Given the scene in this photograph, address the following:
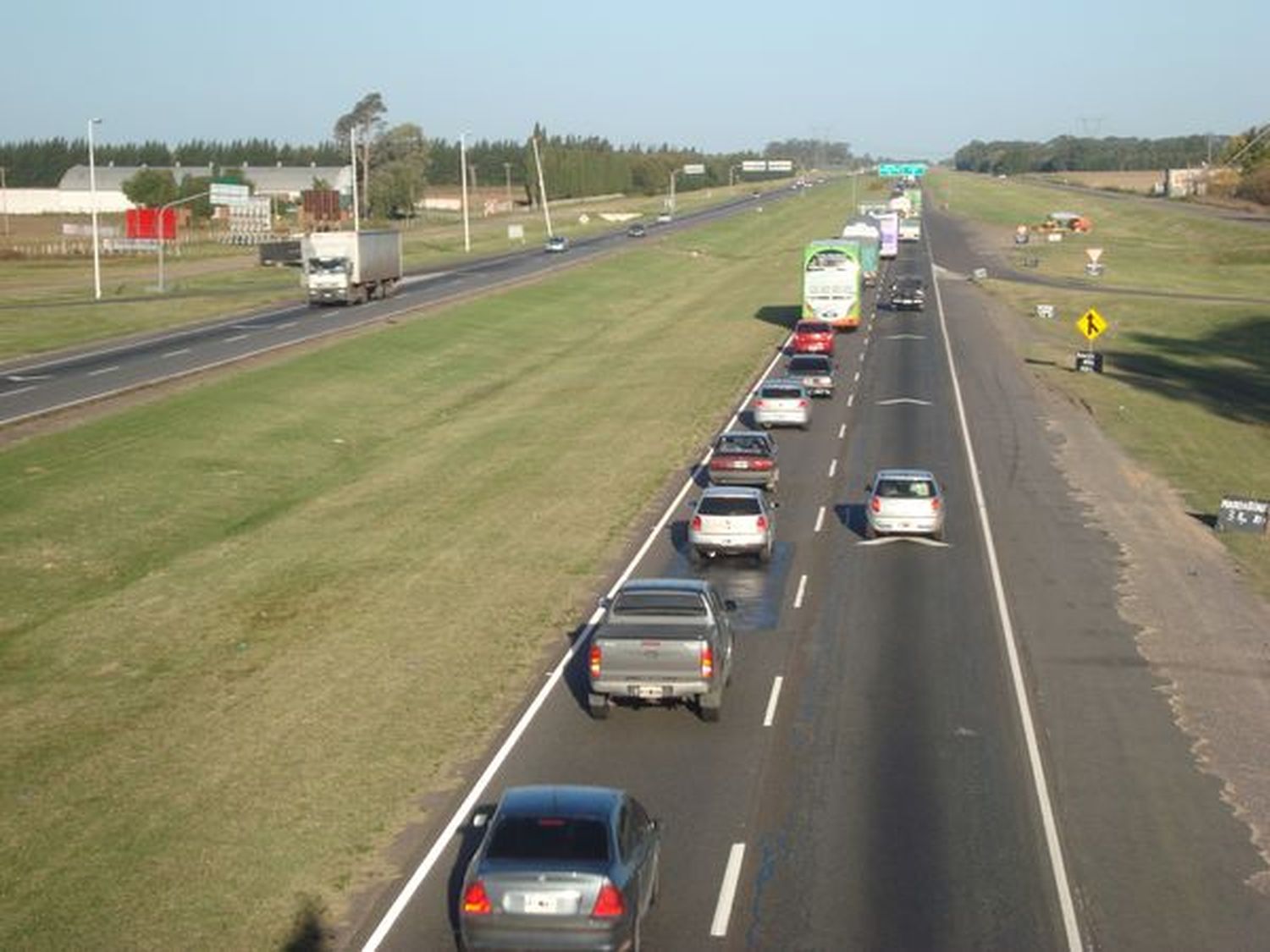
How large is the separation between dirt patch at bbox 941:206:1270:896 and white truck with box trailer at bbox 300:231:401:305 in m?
46.5

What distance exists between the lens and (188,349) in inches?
2660

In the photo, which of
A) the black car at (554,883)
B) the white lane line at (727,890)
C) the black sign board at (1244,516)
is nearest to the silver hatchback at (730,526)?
the black sign board at (1244,516)

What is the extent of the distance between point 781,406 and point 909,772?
1178 inches

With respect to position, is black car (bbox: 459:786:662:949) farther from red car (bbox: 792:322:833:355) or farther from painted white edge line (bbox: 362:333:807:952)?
red car (bbox: 792:322:833:355)

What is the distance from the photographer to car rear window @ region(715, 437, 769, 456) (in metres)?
40.3

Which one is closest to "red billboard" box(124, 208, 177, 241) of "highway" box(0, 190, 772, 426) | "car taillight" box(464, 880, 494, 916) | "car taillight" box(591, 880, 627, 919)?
"highway" box(0, 190, 772, 426)

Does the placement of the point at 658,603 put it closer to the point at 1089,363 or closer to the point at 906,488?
the point at 906,488

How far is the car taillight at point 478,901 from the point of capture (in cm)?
1419

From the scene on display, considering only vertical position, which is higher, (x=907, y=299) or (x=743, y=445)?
(x=907, y=299)

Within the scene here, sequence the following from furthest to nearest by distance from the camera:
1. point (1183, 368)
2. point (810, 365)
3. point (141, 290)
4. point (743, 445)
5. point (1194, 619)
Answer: point (141, 290), point (1183, 368), point (810, 365), point (743, 445), point (1194, 619)

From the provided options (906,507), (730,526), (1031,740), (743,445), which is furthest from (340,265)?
(1031,740)

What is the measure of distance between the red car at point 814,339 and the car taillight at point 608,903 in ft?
173

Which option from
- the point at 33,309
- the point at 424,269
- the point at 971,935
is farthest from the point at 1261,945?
the point at 424,269

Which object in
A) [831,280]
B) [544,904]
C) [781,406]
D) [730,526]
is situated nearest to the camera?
[544,904]
